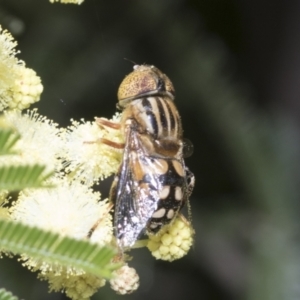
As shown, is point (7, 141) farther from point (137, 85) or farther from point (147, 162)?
point (137, 85)

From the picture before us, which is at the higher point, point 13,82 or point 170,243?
point 13,82

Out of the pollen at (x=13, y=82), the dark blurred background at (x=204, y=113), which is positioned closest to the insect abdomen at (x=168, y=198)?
the pollen at (x=13, y=82)

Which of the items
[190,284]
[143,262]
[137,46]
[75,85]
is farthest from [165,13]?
[190,284]

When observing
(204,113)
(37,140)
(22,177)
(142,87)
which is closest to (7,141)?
(22,177)

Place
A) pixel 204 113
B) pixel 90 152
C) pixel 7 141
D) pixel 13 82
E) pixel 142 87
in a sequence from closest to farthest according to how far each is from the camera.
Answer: pixel 7 141, pixel 13 82, pixel 90 152, pixel 142 87, pixel 204 113

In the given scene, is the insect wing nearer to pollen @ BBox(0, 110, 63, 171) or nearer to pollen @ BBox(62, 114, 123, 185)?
pollen @ BBox(62, 114, 123, 185)

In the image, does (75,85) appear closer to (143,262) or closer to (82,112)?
(82,112)
